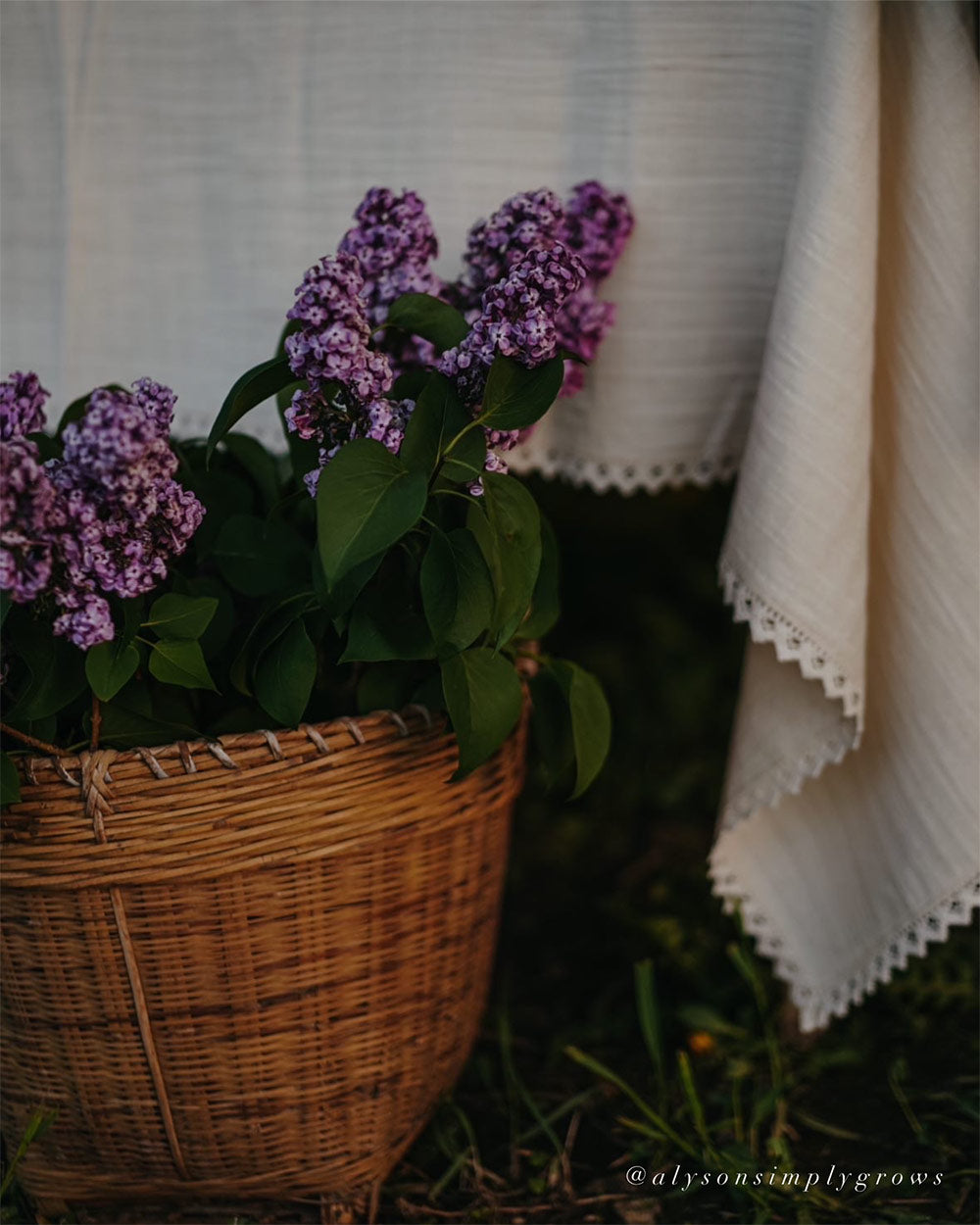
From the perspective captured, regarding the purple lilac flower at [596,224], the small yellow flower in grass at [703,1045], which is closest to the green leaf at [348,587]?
the purple lilac flower at [596,224]

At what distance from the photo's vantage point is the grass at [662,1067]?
96cm

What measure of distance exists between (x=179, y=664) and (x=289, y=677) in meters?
0.07

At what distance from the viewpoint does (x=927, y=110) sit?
0.89 metres

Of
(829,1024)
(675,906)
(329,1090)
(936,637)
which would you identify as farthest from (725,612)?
(329,1090)

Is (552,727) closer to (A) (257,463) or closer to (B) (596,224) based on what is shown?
(A) (257,463)

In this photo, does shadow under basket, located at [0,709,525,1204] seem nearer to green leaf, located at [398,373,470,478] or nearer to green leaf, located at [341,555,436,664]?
green leaf, located at [341,555,436,664]

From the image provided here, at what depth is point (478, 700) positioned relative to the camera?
2.47 ft

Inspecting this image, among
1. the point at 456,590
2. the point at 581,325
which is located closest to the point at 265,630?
the point at 456,590

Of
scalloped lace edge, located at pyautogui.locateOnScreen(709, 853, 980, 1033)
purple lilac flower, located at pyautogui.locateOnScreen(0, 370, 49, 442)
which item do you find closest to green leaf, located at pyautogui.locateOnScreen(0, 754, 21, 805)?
purple lilac flower, located at pyautogui.locateOnScreen(0, 370, 49, 442)

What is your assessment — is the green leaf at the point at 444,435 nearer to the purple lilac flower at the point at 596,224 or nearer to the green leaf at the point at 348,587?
the green leaf at the point at 348,587

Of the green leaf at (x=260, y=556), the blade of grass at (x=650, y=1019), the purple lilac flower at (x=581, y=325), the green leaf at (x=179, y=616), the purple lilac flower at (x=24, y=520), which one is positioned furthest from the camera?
the blade of grass at (x=650, y=1019)

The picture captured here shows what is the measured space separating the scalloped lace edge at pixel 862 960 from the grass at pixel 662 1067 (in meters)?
0.09

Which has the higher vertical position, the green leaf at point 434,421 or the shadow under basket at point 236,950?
the green leaf at point 434,421

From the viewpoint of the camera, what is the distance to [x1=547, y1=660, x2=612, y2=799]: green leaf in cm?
85
